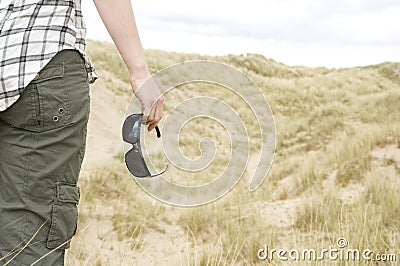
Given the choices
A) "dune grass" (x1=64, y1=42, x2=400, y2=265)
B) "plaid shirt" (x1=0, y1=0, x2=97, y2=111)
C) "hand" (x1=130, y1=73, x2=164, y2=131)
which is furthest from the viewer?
"dune grass" (x1=64, y1=42, x2=400, y2=265)

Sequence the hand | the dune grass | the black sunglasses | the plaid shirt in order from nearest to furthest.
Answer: the plaid shirt, the hand, the black sunglasses, the dune grass

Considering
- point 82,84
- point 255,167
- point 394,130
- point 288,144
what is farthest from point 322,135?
point 82,84

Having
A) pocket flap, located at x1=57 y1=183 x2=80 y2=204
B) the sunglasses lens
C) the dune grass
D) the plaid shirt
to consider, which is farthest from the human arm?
the dune grass

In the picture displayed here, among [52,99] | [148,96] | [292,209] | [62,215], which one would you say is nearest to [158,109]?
[148,96]

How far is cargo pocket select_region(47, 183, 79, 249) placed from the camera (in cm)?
152

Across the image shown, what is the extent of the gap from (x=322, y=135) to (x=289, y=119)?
15.1ft

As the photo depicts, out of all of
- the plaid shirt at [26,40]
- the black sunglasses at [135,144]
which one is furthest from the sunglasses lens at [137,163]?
the plaid shirt at [26,40]

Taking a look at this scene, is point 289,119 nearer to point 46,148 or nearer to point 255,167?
→ point 255,167

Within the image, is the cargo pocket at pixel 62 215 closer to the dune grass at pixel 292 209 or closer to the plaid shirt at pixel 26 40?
the plaid shirt at pixel 26 40

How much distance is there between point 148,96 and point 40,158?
0.37 meters

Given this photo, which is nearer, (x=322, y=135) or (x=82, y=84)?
(x=82, y=84)

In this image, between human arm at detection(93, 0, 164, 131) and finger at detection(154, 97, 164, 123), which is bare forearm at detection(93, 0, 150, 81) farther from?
finger at detection(154, 97, 164, 123)

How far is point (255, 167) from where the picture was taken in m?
10.1

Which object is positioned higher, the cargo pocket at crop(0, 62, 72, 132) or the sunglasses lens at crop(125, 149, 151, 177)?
the cargo pocket at crop(0, 62, 72, 132)
